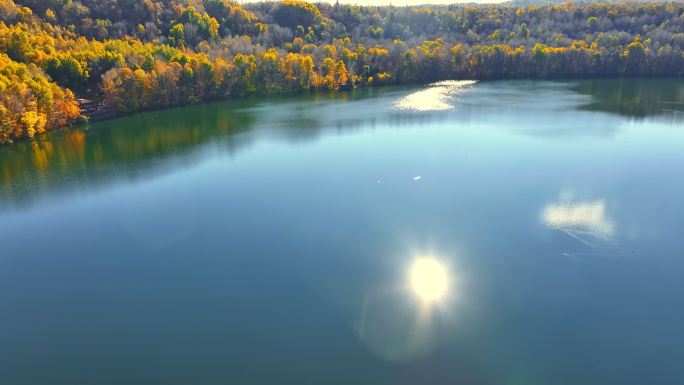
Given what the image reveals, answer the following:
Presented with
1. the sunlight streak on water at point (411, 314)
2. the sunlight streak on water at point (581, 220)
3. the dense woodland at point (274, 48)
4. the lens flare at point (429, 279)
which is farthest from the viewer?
the dense woodland at point (274, 48)

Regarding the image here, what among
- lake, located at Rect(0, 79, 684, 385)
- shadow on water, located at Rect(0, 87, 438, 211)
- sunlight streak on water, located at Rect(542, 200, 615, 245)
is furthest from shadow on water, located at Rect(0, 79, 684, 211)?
sunlight streak on water, located at Rect(542, 200, 615, 245)

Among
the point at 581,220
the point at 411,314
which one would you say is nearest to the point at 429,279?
the point at 411,314

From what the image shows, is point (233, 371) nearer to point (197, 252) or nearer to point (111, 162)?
point (197, 252)

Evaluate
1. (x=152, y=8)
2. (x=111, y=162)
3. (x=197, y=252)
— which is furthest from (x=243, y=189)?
(x=152, y=8)

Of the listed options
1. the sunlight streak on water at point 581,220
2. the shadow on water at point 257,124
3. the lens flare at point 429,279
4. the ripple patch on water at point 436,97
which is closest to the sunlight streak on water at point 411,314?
the lens flare at point 429,279

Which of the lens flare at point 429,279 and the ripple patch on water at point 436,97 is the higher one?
the ripple patch on water at point 436,97

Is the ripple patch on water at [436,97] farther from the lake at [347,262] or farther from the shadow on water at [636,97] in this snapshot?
the lake at [347,262]
